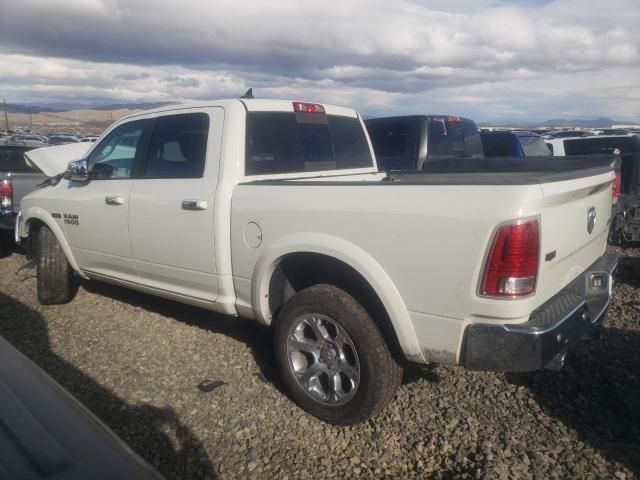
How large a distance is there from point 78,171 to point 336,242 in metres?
2.76

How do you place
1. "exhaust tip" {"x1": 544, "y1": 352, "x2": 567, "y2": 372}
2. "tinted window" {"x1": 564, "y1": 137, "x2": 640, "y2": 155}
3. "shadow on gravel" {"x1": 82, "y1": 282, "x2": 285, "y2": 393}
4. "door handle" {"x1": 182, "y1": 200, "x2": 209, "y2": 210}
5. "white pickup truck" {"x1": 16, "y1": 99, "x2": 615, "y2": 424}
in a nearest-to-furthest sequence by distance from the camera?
1. "white pickup truck" {"x1": 16, "y1": 99, "x2": 615, "y2": 424}
2. "exhaust tip" {"x1": 544, "y1": 352, "x2": 567, "y2": 372}
3. "door handle" {"x1": 182, "y1": 200, "x2": 209, "y2": 210}
4. "shadow on gravel" {"x1": 82, "y1": 282, "x2": 285, "y2": 393}
5. "tinted window" {"x1": 564, "y1": 137, "x2": 640, "y2": 155}

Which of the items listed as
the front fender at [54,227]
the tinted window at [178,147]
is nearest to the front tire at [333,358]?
the tinted window at [178,147]

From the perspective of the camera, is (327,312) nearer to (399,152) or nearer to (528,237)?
(528,237)

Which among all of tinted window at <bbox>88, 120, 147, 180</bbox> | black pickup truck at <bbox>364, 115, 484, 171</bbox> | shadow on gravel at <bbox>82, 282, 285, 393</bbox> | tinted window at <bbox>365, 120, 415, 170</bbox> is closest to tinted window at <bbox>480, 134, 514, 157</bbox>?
black pickup truck at <bbox>364, 115, 484, 171</bbox>

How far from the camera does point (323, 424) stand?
335 cm

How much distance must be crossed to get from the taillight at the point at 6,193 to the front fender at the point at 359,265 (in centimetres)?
510

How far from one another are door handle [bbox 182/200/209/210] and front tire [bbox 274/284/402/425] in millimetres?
904

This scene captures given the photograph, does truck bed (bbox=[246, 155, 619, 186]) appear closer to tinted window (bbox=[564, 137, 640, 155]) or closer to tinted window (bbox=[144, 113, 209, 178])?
tinted window (bbox=[144, 113, 209, 178])

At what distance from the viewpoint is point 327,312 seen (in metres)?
3.17

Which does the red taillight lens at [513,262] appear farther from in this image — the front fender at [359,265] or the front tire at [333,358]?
the front tire at [333,358]

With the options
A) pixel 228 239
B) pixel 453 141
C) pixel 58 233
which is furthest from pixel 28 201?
pixel 453 141

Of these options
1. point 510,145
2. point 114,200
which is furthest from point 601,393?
point 510,145

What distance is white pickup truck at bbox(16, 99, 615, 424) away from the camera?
102 inches

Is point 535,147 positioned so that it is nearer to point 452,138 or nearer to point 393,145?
point 452,138
